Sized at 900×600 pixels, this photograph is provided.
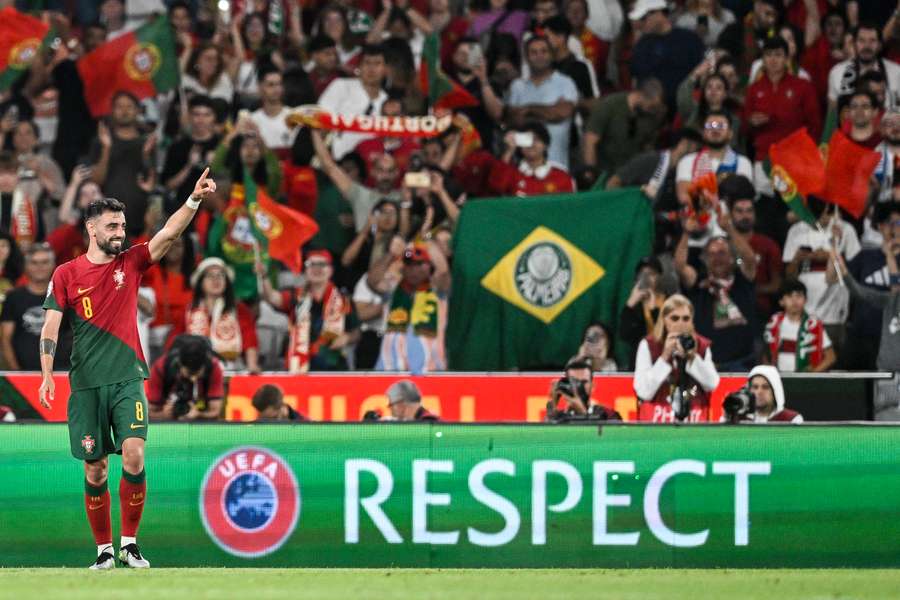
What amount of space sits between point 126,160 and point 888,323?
770 cm

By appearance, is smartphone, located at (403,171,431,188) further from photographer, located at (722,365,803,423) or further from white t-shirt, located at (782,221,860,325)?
photographer, located at (722,365,803,423)

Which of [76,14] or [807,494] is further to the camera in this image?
[76,14]

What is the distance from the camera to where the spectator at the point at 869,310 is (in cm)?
1522

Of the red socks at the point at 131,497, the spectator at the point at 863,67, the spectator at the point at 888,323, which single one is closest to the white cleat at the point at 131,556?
the red socks at the point at 131,497

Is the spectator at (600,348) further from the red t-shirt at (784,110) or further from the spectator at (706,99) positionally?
the red t-shirt at (784,110)

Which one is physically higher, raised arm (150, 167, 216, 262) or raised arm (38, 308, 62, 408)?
raised arm (150, 167, 216, 262)

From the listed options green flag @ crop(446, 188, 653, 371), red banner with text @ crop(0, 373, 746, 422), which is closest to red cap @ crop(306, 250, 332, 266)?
green flag @ crop(446, 188, 653, 371)

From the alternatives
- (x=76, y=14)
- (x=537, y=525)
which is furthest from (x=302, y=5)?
(x=537, y=525)

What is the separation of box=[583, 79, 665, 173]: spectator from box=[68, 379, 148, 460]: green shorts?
7.98 m

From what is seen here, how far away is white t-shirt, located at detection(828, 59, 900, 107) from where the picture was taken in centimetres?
1642

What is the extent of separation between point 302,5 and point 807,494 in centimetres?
1023

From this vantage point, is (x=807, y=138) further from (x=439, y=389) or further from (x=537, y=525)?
(x=537, y=525)

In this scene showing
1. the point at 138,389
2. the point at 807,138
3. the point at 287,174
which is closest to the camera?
the point at 138,389

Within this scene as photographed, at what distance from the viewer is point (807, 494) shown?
37.3 ft
